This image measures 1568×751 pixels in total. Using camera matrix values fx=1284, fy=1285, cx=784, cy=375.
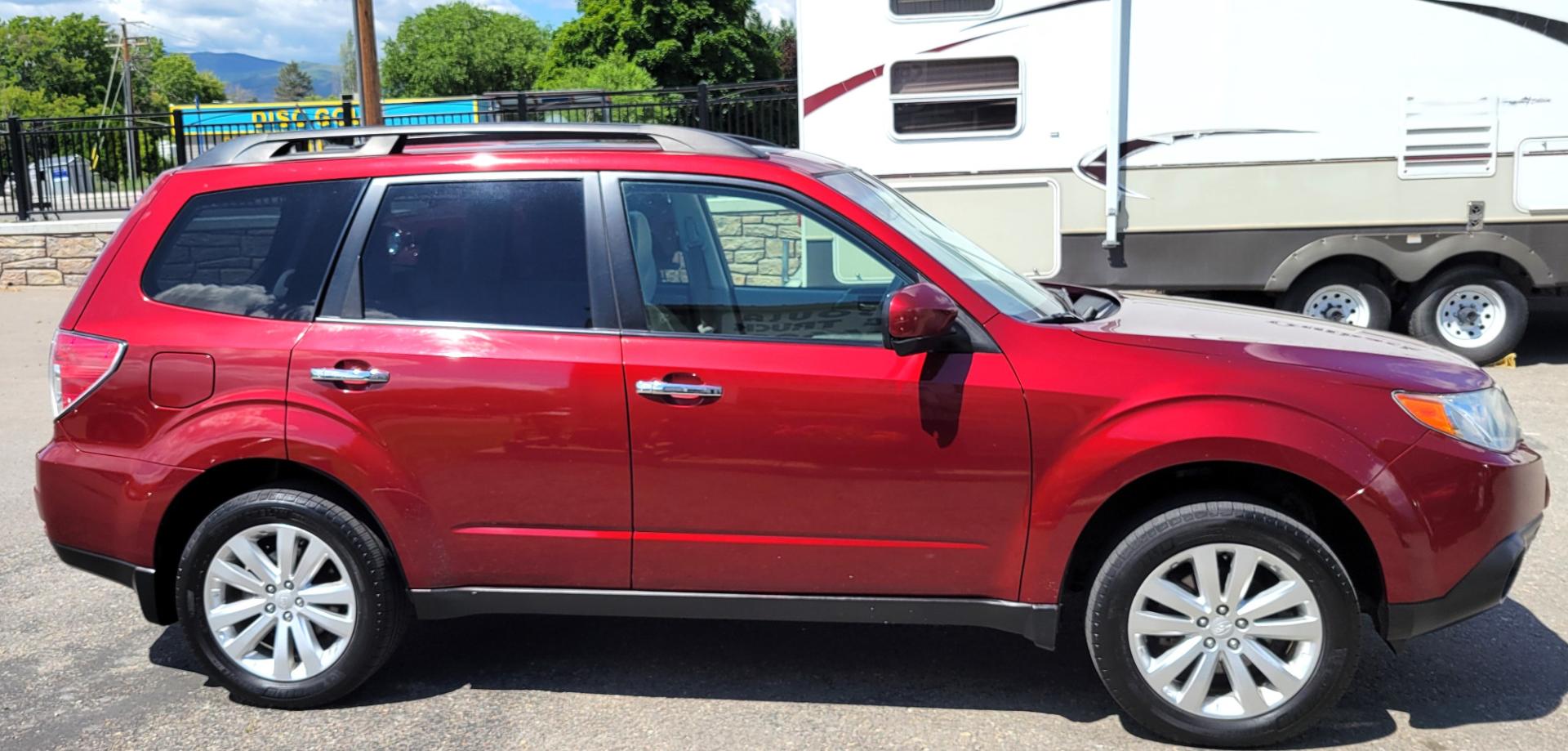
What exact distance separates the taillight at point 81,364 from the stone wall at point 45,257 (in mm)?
12820

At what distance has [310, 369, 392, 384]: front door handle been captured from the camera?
3.94m

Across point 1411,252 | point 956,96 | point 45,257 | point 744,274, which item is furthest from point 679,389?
point 45,257

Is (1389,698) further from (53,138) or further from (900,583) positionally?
(53,138)

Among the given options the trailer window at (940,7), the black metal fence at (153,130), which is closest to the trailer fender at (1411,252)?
the trailer window at (940,7)

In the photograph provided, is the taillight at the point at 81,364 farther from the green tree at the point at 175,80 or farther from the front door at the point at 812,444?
the green tree at the point at 175,80

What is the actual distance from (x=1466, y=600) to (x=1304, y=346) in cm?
85

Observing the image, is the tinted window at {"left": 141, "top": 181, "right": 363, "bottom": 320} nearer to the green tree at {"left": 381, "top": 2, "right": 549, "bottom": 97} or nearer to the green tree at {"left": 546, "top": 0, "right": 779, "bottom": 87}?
the green tree at {"left": 546, "top": 0, "right": 779, "bottom": 87}

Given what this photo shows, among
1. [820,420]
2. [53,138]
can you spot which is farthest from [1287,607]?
[53,138]

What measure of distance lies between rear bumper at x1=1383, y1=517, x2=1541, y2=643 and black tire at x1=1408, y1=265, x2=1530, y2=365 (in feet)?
21.1

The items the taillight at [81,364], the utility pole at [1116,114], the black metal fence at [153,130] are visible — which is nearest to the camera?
the taillight at [81,364]

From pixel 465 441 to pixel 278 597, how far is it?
0.84 meters

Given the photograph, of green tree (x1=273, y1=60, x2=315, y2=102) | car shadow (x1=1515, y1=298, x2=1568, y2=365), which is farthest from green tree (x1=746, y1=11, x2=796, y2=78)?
green tree (x1=273, y1=60, x2=315, y2=102)

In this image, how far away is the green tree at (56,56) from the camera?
8912 centimetres

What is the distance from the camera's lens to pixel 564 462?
390 cm
